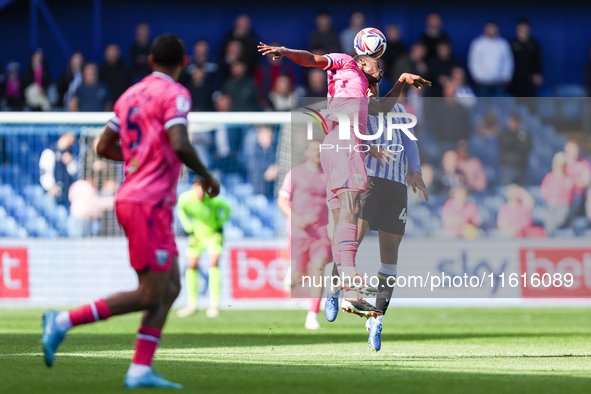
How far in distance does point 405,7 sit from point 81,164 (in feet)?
30.0

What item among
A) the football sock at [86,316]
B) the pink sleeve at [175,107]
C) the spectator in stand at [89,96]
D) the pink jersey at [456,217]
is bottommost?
the football sock at [86,316]

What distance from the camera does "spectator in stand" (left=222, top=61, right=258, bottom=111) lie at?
16875 mm

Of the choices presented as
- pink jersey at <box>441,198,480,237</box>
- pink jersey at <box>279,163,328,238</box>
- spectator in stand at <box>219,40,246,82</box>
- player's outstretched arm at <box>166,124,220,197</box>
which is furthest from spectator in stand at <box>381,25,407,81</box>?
player's outstretched arm at <box>166,124,220,197</box>

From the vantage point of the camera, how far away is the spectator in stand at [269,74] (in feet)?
60.0

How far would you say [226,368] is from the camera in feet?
21.9

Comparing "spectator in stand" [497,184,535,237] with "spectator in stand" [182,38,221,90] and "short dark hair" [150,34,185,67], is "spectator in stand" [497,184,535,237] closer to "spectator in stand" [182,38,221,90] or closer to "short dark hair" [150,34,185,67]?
"spectator in stand" [182,38,221,90]

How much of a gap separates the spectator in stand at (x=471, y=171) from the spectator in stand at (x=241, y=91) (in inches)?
161

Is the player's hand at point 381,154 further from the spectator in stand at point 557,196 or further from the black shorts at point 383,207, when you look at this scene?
the spectator in stand at point 557,196

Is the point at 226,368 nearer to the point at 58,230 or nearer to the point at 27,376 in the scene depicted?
the point at 27,376

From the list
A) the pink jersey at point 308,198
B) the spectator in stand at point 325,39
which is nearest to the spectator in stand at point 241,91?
the spectator in stand at point 325,39

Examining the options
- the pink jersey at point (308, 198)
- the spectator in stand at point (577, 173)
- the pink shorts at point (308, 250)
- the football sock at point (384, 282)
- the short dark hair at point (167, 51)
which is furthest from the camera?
the spectator in stand at point (577, 173)

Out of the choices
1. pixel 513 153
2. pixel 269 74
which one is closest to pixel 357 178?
pixel 513 153

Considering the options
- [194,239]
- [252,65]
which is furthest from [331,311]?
[252,65]

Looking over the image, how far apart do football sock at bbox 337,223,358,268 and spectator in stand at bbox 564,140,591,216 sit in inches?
373
